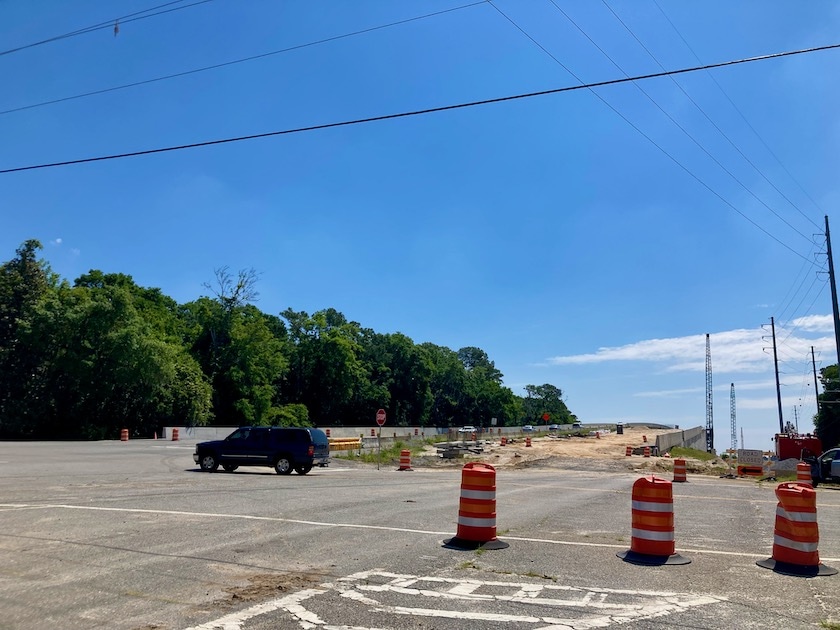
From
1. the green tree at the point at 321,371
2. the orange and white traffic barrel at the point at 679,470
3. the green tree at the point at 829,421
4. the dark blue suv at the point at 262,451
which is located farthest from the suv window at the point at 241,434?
the green tree at the point at 321,371

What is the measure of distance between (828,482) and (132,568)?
32708mm

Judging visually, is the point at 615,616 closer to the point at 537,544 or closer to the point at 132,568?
the point at 537,544

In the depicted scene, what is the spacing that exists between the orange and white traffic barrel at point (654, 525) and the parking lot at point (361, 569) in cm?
43

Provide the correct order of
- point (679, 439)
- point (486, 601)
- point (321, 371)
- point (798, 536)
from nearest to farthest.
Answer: point (486, 601)
point (798, 536)
point (679, 439)
point (321, 371)

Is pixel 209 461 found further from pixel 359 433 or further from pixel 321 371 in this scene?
pixel 321 371

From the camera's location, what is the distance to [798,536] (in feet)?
28.7

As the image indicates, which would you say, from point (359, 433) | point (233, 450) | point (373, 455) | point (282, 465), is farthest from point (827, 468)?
point (359, 433)

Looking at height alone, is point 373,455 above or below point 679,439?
below

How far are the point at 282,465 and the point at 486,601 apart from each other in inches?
764

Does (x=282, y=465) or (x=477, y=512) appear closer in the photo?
(x=477, y=512)

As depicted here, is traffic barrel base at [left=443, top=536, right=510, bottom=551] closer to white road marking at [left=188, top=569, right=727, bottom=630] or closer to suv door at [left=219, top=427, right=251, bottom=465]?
white road marking at [left=188, top=569, right=727, bottom=630]

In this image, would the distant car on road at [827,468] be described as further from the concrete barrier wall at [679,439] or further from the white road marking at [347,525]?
the concrete barrier wall at [679,439]

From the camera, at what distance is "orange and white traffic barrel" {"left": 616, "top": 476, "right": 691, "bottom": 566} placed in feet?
30.0

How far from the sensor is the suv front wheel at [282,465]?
24.9 metres
